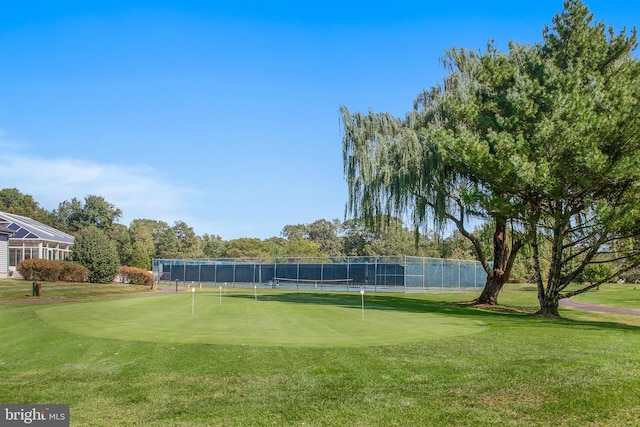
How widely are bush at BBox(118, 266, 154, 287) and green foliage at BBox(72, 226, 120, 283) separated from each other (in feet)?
15.0

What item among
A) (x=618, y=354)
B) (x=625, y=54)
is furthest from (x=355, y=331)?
(x=625, y=54)

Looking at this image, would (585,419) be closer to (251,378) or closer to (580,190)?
(251,378)

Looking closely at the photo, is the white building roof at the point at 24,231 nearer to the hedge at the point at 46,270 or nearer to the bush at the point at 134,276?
the hedge at the point at 46,270

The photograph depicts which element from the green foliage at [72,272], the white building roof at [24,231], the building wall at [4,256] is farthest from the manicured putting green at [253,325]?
the white building roof at [24,231]

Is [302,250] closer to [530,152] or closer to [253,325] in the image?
[530,152]

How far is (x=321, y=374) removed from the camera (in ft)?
28.1

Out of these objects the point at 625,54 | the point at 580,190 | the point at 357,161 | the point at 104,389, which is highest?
the point at 625,54

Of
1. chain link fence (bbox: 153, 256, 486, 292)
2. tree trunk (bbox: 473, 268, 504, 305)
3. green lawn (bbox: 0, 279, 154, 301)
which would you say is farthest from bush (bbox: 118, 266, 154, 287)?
tree trunk (bbox: 473, 268, 504, 305)

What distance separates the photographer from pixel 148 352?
1040 centimetres

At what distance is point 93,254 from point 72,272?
7.11 ft

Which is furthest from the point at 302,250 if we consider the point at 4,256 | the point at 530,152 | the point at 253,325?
the point at 253,325

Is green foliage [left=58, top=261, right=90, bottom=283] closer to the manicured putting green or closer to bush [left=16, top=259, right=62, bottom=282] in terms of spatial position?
bush [left=16, top=259, right=62, bottom=282]

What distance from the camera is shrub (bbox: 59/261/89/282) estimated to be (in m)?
39.6

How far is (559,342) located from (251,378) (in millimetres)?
7105
